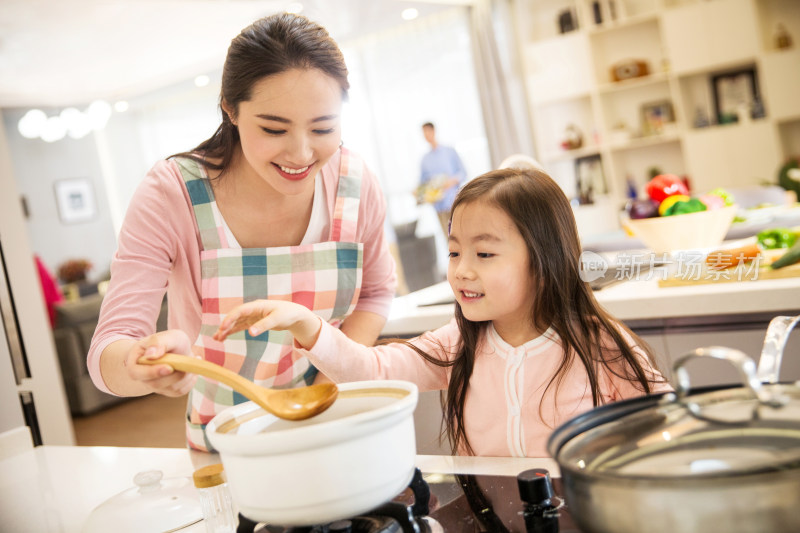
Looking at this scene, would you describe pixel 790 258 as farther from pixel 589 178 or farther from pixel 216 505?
pixel 589 178

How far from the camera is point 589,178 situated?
671 centimetres

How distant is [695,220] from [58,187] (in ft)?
27.4

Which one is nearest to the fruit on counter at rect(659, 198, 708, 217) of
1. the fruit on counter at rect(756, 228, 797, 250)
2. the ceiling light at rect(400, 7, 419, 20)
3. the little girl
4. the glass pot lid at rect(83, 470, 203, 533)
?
the fruit on counter at rect(756, 228, 797, 250)

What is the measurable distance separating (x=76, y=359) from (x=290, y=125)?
17.1 feet

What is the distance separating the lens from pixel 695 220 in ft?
6.47

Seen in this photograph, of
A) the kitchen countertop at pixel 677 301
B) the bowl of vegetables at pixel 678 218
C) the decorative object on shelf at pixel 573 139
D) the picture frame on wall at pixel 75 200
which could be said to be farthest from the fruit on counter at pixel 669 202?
the picture frame on wall at pixel 75 200

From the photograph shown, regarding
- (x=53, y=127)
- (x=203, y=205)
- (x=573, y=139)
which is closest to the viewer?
(x=203, y=205)

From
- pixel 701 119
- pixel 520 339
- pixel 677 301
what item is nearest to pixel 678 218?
pixel 677 301

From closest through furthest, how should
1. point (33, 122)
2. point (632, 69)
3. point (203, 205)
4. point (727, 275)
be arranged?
point (203, 205) → point (727, 275) → point (632, 69) → point (33, 122)

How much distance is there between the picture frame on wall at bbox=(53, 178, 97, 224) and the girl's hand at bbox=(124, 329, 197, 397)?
8780 mm

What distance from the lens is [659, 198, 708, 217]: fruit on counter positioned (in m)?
1.98

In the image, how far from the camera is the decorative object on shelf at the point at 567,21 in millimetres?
6473

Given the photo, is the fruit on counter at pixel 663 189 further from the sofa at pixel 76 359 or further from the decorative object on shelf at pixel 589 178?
the decorative object on shelf at pixel 589 178

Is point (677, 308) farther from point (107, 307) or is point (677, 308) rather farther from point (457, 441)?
point (107, 307)
